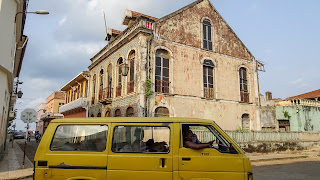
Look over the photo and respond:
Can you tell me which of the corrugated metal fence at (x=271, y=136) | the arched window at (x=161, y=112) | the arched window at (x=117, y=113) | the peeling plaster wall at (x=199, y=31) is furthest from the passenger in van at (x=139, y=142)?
the arched window at (x=117, y=113)

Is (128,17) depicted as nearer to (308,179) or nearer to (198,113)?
(198,113)

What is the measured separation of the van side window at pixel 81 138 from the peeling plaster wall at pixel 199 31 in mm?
12270

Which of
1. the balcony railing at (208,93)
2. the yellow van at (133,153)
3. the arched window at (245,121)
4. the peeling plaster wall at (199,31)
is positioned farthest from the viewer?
the arched window at (245,121)

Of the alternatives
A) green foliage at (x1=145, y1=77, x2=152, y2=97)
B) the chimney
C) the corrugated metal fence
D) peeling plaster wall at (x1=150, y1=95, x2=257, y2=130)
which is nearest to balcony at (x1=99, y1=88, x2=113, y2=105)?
green foliage at (x1=145, y1=77, x2=152, y2=97)

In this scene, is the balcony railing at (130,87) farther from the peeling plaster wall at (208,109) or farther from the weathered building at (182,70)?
the peeling plaster wall at (208,109)

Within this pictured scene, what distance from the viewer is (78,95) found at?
28.4 m

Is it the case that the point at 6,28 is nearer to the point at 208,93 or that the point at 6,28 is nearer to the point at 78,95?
the point at 208,93

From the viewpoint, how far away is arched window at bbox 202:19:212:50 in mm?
18052

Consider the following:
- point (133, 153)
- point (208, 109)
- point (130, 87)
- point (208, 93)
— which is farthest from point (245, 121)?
point (133, 153)

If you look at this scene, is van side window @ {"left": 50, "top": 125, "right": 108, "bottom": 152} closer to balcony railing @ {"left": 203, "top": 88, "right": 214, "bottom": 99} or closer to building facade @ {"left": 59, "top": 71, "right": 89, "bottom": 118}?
balcony railing @ {"left": 203, "top": 88, "right": 214, "bottom": 99}

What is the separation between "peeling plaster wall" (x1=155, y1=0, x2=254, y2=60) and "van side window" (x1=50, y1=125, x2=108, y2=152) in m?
12.3

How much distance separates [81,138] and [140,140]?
1.12 metres

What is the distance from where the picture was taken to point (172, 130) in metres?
4.45

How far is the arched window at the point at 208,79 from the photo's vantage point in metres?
17.4
